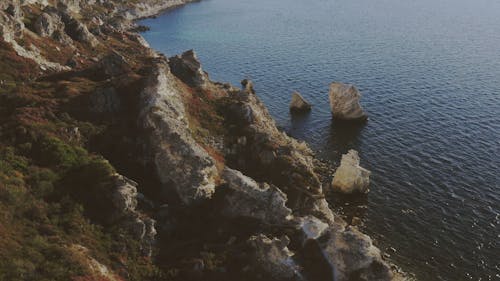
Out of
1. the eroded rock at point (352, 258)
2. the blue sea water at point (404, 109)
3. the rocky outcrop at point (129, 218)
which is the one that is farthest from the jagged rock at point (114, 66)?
the eroded rock at point (352, 258)

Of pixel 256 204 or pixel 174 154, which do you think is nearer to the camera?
pixel 256 204

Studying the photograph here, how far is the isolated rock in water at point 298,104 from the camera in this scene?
97019 mm

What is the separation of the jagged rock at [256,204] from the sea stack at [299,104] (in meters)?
53.6

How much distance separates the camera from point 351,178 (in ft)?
208

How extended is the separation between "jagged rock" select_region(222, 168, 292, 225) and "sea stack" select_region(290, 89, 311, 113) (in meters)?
53.6

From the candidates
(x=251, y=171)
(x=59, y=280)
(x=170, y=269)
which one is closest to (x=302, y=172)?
(x=251, y=171)

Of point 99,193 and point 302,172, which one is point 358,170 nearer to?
point 302,172

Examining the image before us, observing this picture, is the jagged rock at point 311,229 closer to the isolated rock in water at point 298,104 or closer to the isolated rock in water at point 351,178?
the isolated rock in water at point 351,178

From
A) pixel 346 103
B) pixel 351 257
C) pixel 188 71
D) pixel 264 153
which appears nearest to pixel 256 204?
pixel 351 257

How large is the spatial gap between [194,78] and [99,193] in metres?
35.6

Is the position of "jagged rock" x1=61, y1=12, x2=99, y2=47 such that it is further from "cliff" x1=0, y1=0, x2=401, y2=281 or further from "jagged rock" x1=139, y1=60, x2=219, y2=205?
"jagged rock" x1=139, y1=60, x2=219, y2=205

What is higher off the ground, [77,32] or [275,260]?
[77,32]

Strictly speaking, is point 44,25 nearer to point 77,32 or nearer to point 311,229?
point 77,32

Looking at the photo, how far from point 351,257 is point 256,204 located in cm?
1099
